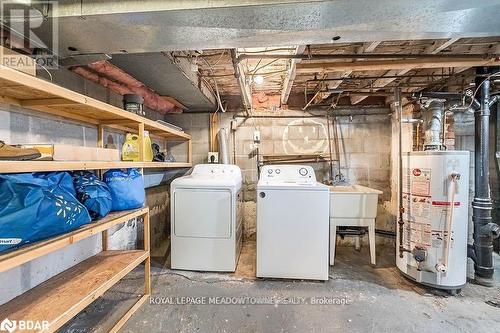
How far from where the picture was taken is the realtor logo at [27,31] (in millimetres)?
1141

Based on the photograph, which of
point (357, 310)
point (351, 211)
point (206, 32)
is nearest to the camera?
point (206, 32)

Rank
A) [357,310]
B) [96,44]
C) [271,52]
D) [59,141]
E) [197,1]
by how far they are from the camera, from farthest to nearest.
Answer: [271,52], [357,310], [59,141], [96,44], [197,1]

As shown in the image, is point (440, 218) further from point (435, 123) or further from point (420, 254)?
point (435, 123)

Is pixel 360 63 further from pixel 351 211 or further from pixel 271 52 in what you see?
pixel 351 211

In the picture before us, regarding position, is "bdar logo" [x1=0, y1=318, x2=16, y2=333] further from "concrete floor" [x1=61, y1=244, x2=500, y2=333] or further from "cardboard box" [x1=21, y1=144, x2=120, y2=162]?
"cardboard box" [x1=21, y1=144, x2=120, y2=162]

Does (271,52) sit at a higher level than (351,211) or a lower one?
higher

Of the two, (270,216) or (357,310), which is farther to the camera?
(270,216)

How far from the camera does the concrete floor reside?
175 cm

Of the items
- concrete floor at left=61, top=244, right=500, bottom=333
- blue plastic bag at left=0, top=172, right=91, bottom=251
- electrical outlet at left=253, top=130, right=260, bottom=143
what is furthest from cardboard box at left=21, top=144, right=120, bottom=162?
electrical outlet at left=253, top=130, right=260, bottom=143

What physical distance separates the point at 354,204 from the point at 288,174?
0.81 metres

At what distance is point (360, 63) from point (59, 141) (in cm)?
246

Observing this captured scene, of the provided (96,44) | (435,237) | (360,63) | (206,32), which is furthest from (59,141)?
(435,237)

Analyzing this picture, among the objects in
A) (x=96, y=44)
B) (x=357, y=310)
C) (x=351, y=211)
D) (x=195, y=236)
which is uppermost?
(x=96, y=44)

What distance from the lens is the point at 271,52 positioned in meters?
2.22
